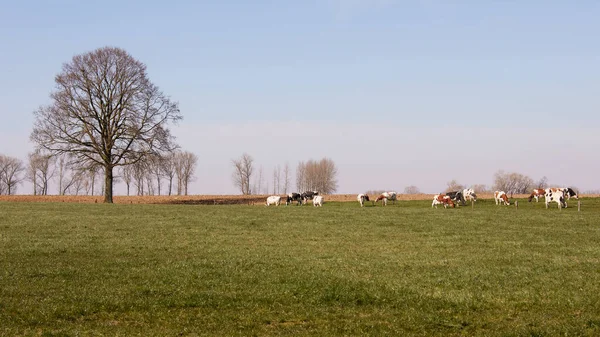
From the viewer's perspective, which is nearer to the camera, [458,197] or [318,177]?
[458,197]

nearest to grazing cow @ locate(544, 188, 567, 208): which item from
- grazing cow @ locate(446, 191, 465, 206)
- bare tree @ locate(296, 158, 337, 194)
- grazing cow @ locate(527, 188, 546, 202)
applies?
grazing cow @ locate(527, 188, 546, 202)

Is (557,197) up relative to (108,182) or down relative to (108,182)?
down

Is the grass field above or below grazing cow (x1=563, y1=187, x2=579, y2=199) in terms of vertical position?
below

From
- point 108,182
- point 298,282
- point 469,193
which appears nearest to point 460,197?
point 469,193

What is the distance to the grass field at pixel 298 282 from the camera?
13.4 meters

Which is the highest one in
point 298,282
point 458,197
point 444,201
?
point 458,197

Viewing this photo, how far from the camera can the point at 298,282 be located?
17891mm

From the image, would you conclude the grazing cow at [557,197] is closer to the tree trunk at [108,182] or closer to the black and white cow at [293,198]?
the black and white cow at [293,198]

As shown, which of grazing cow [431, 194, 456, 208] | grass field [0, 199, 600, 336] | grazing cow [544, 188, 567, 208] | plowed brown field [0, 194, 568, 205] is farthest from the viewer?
plowed brown field [0, 194, 568, 205]

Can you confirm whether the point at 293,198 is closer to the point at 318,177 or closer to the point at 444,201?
the point at 444,201

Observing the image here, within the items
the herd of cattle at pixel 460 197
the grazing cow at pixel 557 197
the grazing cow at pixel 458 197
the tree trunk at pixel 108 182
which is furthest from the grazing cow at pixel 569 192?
the tree trunk at pixel 108 182

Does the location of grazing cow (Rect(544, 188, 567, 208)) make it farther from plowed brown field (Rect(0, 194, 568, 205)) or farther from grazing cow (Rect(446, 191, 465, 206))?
plowed brown field (Rect(0, 194, 568, 205))

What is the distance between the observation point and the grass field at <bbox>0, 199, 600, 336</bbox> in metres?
13.4

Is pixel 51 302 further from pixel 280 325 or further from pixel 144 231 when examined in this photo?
pixel 144 231
